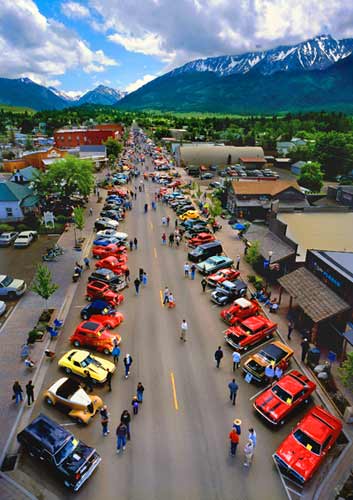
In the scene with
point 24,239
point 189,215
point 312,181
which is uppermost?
point 24,239

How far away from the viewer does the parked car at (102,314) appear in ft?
79.6

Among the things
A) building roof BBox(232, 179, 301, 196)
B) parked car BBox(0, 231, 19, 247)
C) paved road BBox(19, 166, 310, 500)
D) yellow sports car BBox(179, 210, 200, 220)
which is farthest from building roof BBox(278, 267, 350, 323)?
parked car BBox(0, 231, 19, 247)

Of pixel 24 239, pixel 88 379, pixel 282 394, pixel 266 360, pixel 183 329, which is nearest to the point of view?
pixel 282 394

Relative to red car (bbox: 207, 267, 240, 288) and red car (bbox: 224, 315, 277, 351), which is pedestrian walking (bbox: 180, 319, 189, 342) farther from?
red car (bbox: 207, 267, 240, 288)

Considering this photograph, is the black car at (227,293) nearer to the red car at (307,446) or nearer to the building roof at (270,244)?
the building roof at (270,244)

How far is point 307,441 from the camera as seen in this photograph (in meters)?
15.0

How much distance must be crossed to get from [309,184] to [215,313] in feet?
182

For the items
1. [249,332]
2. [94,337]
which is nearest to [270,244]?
[249,332]

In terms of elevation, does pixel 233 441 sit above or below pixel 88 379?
above

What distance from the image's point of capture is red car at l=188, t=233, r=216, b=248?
4063 centimetres

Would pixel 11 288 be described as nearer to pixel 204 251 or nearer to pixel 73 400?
pixel 73 400

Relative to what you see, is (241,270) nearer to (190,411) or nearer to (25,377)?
(190,411)

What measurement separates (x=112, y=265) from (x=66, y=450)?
1979cm

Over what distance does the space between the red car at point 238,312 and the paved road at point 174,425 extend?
2.66 ft
